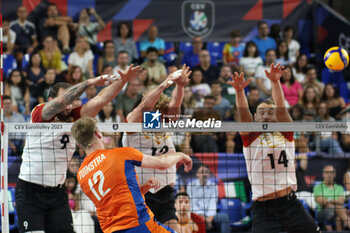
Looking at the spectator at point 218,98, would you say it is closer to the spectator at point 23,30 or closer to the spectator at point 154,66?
the spectator at point 154,66

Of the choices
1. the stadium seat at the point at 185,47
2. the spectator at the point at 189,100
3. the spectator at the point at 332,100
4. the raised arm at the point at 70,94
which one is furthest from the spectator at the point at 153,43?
the raised arm at the point at 70,94

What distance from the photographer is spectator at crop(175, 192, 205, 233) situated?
8.76m

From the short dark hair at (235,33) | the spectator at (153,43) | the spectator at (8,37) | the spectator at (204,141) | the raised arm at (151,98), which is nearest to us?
the raised arm at (151,98)

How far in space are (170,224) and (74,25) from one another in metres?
8.11

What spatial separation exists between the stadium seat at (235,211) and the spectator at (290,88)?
3.90 metres

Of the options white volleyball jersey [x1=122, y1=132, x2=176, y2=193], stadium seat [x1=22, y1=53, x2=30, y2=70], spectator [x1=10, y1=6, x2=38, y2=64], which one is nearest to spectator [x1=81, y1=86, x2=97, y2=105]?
stadium seat [x1=22, y1=53, x2=30, y2=70]

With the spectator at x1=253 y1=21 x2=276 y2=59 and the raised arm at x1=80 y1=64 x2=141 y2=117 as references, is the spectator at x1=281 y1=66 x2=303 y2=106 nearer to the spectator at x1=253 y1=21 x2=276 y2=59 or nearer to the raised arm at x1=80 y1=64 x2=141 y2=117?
the spectator at x1=253 y1=21 x2=276 y2=59

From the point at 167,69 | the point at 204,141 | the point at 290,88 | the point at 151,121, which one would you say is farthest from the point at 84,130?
the point at 290,88

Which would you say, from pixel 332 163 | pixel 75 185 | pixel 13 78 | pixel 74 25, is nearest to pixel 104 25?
pixel 74 25

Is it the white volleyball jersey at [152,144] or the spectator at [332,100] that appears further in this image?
the spectator at [332,100]

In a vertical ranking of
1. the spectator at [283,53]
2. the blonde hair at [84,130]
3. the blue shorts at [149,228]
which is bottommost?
the blue shorts at [149,228]

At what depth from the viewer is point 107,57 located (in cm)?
1356

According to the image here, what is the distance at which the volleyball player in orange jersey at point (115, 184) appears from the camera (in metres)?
5.57

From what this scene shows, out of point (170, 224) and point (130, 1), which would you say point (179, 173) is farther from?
point (130, 1)
